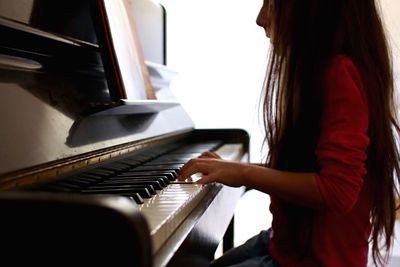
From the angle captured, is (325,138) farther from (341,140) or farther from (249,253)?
(249,253)

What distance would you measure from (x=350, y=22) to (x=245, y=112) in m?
1.79

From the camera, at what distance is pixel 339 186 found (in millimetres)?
786

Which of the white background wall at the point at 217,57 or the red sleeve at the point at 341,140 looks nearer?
the red sleeve at the point at 341,140

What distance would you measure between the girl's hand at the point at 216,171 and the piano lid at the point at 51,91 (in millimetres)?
204

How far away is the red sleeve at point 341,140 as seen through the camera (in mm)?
774

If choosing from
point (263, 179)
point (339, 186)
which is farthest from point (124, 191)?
point (339, 186)

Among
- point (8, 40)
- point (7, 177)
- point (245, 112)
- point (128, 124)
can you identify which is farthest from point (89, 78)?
point (245, 112)

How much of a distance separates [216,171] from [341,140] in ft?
0.84

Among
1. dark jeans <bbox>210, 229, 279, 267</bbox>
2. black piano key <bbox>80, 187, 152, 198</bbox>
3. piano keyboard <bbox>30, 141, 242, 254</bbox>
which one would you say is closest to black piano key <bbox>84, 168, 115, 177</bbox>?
piano keyboard <bbox>30, 141, 242, 254</bbox>

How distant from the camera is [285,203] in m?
0.92

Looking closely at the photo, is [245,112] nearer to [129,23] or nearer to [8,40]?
[129,23]

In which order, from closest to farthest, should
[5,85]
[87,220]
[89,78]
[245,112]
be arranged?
1. [87,220]
2. [5,85]
3. [89,78]
4. [245,112]

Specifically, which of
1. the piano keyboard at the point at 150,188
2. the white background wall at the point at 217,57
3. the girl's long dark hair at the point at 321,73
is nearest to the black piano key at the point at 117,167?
the piano keyboard at the point at 150,188

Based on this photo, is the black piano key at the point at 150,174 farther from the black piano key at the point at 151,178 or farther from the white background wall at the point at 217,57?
the white background wall at the point at 217,57
